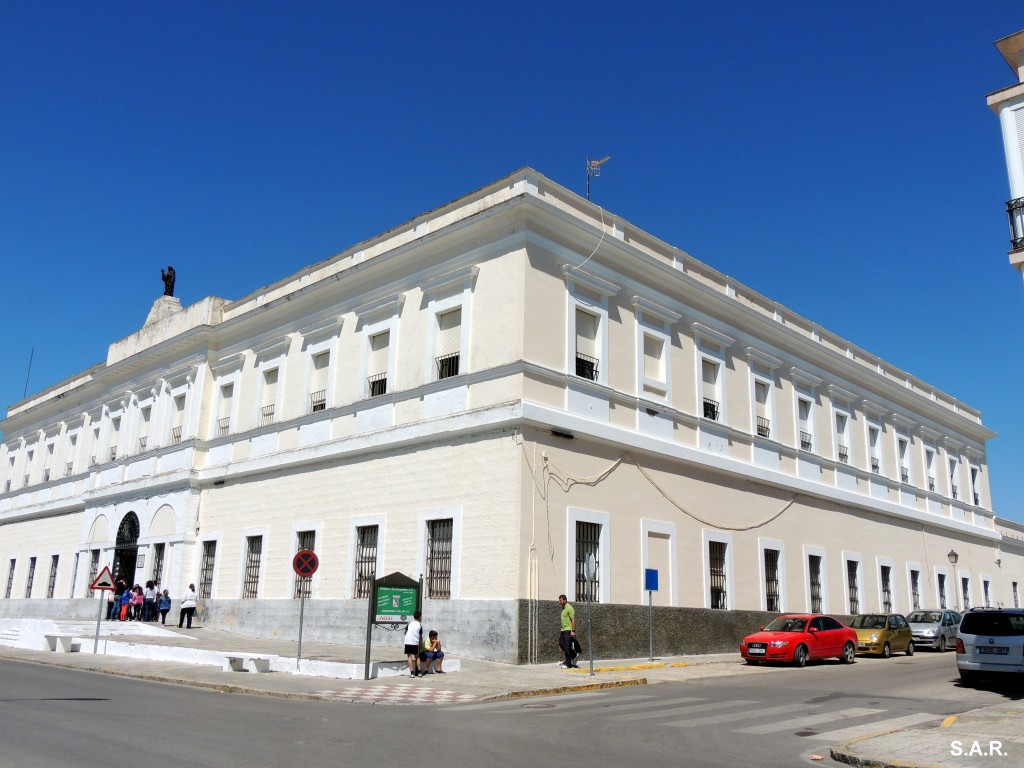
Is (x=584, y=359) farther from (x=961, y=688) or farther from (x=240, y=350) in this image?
(x=240, y=350)

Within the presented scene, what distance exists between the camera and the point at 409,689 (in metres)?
15.1

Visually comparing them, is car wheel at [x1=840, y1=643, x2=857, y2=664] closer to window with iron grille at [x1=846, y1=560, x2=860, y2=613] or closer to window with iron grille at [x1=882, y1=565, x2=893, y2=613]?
window with iron grille at [x1=846, y1=560, x2=860, y2=613]

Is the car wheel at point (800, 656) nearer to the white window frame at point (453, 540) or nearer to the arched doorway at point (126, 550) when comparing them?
the white window frame at point (453, 540)

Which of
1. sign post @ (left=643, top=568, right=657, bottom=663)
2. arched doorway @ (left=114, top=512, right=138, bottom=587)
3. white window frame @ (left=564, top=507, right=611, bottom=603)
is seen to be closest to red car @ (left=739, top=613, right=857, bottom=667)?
sign post @ (left=643, top=568, right=657, bottom=663)

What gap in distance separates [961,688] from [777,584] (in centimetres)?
1111

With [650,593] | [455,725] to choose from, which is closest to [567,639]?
[650,593]

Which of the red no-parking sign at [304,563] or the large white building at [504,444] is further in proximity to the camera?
the large white building at [504,444]

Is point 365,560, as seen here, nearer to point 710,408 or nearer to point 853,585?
point 710,408

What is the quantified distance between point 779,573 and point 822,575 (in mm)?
3084

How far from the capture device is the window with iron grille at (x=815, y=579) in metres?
29.0

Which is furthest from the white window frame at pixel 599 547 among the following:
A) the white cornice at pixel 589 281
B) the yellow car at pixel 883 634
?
the yellow car at pixel 883 634

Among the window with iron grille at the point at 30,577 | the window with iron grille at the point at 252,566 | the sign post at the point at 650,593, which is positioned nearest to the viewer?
the sign post at the point at 650,593

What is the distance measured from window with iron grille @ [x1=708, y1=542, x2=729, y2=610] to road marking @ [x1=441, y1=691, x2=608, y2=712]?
32.4 feet

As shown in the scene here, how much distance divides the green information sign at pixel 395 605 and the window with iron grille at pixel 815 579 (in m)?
16.5
